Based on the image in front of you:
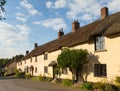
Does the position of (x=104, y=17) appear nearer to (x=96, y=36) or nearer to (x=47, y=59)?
(x=96, y=36)

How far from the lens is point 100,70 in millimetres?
24531

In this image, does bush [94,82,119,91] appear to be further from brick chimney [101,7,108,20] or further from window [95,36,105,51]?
brick chimney [101,7,108,20]

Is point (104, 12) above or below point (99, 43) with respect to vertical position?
above

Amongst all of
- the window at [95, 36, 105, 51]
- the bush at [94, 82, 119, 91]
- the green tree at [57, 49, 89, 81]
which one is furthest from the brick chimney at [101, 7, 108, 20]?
the bush at [94, 82, 119, 91]

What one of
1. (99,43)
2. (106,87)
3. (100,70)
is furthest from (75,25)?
(106,87)

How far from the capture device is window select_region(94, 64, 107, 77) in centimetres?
2373

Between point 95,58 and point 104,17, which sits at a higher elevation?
point 104,17

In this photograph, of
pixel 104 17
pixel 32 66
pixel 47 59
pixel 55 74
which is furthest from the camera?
pixel 32 66

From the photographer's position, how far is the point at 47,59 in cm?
4194

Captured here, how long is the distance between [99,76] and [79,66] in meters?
3.44

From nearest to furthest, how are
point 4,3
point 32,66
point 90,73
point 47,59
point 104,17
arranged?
point 4,3, point 90,73, point 104,17, point 47,59, point 32,66

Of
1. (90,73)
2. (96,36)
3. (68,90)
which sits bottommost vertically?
(68,90)

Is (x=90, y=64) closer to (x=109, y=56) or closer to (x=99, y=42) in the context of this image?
(x=99, y=42)

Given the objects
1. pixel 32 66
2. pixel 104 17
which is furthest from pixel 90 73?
pixel 32 66
